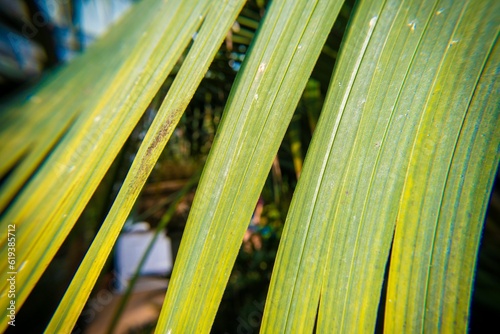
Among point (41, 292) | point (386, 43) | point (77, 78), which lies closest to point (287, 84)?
point (386, 43)

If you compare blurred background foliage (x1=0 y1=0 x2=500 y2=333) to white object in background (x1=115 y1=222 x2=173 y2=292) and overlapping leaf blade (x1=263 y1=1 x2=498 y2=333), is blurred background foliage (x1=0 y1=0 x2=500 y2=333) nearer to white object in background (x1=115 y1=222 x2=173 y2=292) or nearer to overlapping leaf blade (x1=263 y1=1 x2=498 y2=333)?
white object in background (x1=115 y1=222 x2=173 y2=292)

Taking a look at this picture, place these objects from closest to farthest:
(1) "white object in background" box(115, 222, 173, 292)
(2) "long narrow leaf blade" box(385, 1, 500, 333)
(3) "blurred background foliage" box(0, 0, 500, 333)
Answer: (2) "long narrow leaf blade" box(385, 1, 500, 333) → (3) "blurred background foliage" box(0, 0, 500, 333) → (1) "white object in background" box(115, 222, 173, 292)

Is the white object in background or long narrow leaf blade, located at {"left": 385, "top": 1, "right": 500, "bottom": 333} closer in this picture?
long narrow leaf blade, located at {"left": 385, "top": 1, "right": 500, "bottom": 333}

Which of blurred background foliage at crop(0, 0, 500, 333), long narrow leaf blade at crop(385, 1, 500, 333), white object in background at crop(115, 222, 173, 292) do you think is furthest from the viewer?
white object in background at crop(115, 222, 173, 292)

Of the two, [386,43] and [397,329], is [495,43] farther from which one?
[397,329]

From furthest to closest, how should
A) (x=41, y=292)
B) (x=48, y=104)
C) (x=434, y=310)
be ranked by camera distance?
(x=41, y=292) < (x=48, y=104) < (x=434, y=310)

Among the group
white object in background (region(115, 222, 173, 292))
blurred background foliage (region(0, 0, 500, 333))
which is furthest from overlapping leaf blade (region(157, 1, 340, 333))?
white object in background (region(115, 222, 173, 292))
